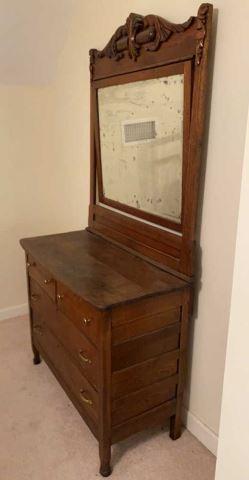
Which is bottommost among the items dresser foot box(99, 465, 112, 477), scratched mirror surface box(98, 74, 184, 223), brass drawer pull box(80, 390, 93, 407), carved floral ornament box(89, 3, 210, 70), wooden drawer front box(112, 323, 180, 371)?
dresser foot box(99, 465, 112, 477)

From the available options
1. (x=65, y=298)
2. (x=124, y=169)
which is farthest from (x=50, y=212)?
(x=65, y=298)

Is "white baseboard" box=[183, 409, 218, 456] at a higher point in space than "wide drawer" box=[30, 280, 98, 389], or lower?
lower

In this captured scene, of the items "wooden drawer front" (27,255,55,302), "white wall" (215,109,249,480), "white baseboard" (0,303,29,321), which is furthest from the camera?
"white baseboard" (0,303,29,321)

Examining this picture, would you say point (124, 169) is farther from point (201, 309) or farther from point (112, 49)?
point (201, 309)

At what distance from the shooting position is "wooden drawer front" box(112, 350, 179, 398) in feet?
4.82

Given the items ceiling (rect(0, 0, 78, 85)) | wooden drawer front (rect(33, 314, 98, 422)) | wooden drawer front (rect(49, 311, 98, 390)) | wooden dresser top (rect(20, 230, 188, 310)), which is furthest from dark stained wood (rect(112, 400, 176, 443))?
ceiling (rect(0, 0, 78, 85))

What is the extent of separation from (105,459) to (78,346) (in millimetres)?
472

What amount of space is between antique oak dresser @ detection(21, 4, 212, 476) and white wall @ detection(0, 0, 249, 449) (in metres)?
0.07

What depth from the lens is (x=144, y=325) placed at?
1.46 metres

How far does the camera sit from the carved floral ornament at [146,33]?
1.30 meters

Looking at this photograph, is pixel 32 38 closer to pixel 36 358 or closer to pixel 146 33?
pixel 146 33

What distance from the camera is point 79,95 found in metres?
2.30

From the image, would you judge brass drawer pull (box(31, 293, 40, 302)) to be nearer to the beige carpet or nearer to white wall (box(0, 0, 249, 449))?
the beige carpet

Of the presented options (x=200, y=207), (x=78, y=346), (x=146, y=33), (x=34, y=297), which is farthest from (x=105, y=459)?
(x=146, y=33)
